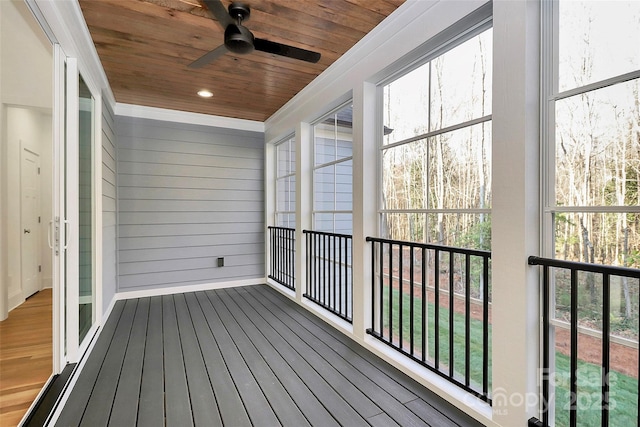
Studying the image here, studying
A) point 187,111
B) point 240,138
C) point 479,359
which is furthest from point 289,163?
point 479,359

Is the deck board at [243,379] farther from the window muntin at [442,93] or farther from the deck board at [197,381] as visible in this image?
the window muntin at [442,93]

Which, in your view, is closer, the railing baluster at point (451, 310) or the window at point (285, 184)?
the railing baluster at point (451, 310)

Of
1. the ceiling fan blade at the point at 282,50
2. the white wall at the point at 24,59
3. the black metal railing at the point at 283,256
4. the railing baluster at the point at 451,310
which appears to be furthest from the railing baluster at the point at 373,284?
the white wall at the point at 24,59

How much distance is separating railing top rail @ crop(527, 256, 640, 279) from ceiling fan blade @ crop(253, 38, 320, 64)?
1970 mm

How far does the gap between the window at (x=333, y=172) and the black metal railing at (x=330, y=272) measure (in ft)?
0.61

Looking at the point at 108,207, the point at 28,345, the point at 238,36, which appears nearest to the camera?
the point at 238,36

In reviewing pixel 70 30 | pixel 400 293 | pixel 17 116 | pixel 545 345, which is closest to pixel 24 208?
pixel 17 116

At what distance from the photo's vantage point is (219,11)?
187 cm

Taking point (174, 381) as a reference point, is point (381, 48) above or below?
above

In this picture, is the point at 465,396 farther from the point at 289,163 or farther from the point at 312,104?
the point at 289,163

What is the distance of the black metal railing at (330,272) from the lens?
10.0 ft

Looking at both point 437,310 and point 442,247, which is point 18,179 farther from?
point 437,310

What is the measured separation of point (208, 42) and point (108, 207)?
2.17 m

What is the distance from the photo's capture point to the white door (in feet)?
6.19
